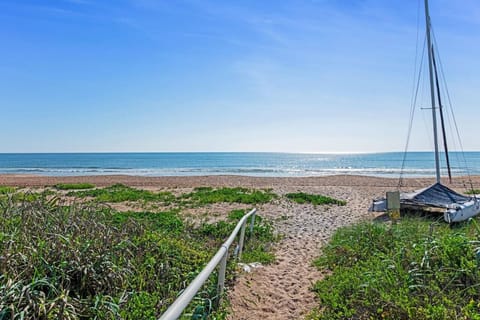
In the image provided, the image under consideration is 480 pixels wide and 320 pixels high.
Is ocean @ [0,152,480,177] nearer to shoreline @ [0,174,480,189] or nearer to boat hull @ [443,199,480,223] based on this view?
shoreline @ [0,174,480,189]

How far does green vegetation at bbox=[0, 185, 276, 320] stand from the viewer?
2.99 metres

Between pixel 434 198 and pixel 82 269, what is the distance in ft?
35.2

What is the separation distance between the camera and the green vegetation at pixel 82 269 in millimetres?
2985

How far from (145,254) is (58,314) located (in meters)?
1.76

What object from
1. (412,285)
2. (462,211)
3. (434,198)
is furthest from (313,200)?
(412,285)

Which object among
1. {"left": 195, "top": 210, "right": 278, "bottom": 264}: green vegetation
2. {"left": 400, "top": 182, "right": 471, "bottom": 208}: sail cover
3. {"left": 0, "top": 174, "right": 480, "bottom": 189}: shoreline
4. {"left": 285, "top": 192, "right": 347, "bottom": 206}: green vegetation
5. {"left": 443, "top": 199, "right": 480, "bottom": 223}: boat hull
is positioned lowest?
{"left": 0, "top": 174, "right": 480, "bottom": 189}: shoreline

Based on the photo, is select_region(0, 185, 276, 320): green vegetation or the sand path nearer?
select_region(0, 185, 276, 320): green vegetation

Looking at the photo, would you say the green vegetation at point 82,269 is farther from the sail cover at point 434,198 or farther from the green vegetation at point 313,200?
the green vegetation at point 313,200

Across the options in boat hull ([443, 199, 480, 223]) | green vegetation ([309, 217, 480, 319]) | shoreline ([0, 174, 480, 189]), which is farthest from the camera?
shoreline ([0, 174, 480, 189])

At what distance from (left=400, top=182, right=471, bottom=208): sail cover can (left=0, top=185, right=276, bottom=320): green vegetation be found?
8.26 meters

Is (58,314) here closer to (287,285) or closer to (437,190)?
(287,285)

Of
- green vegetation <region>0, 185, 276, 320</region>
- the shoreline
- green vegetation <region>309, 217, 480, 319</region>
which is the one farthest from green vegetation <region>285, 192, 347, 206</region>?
green vegetation <region>0, 185, 276, 320</region>

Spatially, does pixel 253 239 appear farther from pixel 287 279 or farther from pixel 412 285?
pixel 412 285

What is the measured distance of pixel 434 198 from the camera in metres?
11.3
